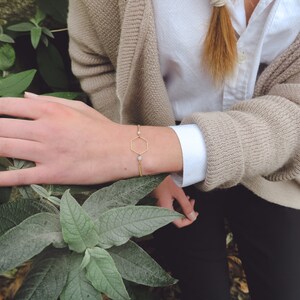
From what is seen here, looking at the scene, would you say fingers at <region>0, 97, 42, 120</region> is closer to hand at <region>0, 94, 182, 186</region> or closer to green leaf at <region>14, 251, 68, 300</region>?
hand at <region>0, 94, 182, 186</region>

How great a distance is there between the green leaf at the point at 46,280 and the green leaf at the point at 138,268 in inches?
2.5

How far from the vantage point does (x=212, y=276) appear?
108 centimetres

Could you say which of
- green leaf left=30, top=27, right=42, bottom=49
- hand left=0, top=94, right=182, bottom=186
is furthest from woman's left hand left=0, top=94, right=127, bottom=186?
green leaf left=30, top=27, right=42, bottom=49

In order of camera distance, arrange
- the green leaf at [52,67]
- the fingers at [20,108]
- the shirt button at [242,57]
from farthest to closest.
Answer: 1. the green leaf at [52,67]
2. the shirt button at [242,57]
3. the fingers at [20,108]

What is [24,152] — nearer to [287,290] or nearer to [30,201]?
[30,201]

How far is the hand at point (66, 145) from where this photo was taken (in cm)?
58

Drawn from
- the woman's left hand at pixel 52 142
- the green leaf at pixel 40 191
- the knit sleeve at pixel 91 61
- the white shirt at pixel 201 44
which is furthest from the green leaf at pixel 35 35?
the green leaf at pixel 40 191

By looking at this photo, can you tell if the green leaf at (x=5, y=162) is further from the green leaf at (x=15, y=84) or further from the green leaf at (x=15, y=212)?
the green leaf at (x=15, y=84)

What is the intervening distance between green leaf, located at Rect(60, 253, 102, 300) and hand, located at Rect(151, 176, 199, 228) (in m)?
0.37

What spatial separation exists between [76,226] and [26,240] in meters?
0.06

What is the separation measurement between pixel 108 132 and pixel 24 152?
12 centimetres

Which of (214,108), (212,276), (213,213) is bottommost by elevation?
(212,276)

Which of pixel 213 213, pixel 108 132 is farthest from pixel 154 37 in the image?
pixel 213 213

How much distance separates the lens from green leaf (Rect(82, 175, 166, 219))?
55 cm
